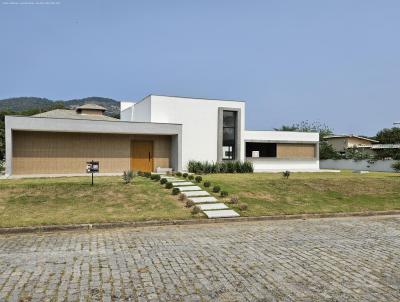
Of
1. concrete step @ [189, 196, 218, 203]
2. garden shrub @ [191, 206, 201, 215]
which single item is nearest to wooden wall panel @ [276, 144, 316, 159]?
concrete step @ [189, 196, 218, 203]

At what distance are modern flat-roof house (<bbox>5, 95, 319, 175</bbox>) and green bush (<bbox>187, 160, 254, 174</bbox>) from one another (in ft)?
2.91

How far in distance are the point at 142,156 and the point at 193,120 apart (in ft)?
15.4

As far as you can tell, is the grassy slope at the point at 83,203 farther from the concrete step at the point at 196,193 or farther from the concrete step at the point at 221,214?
the concrete step at the point at 196,193

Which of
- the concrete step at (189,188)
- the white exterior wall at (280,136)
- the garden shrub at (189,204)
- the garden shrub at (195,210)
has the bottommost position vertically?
the garden shrub at (195,210)

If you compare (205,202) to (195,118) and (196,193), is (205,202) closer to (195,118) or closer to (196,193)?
(196,193)

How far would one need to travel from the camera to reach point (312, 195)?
16641 millimetres

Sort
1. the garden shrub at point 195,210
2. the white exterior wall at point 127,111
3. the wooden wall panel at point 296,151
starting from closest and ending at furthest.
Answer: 1. the garden shrub at point 195,210
2. the white exterior wall at point 127,111
3. the wooden wall panel at point 296,151

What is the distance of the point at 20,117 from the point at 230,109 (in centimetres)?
1498

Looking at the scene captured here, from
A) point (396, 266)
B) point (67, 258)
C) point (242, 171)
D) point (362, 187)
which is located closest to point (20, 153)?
point (242, 171)

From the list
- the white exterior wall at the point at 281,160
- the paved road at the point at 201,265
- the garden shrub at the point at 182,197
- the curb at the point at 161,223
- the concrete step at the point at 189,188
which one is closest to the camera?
the paved road at the point at 201,265

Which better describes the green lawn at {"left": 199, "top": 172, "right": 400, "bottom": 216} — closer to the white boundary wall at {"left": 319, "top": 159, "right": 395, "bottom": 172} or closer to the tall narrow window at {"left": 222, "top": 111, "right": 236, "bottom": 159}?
the tall narrow window at {"left": 222, "top": 111, "right": 236, "bottom": 159}

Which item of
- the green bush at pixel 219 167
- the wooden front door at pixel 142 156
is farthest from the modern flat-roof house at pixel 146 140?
the green bush at pixel 219 167

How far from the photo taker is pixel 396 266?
6848mm

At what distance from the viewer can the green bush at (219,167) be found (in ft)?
85.3
